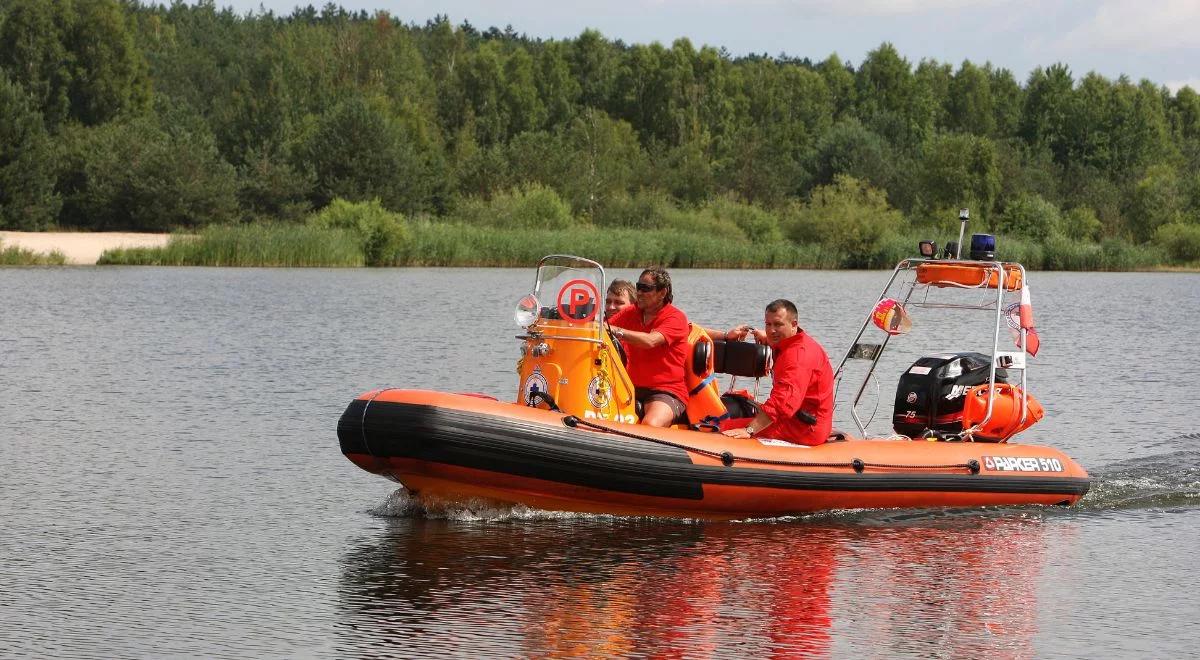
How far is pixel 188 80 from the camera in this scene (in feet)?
283

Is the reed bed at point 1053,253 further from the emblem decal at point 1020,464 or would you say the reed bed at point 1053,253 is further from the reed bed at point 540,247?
the emblem decal at point 1020,464

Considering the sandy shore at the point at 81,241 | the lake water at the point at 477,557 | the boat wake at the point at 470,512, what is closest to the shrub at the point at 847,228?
the sandy shore at the point at 81,241

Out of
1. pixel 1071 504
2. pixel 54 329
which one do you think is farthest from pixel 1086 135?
pixel 1071 504

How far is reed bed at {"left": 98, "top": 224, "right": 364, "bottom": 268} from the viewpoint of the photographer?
46.2 metres

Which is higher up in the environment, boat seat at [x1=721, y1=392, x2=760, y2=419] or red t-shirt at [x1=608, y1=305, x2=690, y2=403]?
red t-shirt at [x1=608, y1=305, x2=690, y2=403]

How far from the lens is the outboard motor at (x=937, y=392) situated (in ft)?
35.7

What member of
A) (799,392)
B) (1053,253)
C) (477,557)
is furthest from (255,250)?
(477,557)

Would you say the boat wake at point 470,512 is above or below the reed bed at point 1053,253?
below

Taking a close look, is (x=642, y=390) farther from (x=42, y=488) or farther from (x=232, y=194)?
(x=232, y=194)

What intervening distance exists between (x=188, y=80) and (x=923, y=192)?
38.3m

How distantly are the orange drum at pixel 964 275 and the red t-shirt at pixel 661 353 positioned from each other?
204 centimetres

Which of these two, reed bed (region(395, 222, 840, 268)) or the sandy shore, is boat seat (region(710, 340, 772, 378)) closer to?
reed bed (region(395, 222, 840, 268))

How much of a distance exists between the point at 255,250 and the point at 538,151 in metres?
27.3

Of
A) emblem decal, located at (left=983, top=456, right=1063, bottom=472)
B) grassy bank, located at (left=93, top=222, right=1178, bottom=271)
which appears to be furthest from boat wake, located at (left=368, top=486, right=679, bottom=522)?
grassy bank, located at (left=93, top=222, right=1178, bottom=271)
